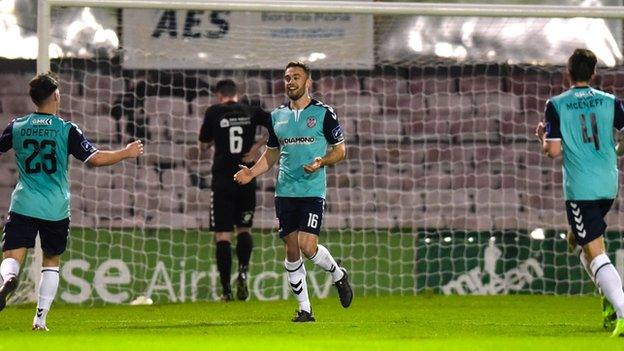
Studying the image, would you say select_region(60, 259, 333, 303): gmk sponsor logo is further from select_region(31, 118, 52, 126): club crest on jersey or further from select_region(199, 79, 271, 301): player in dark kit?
select_region(31, 118, 52, 126): club crest on jersey

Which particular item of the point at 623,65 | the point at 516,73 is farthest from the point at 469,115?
the point at 623,65

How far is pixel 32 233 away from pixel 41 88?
36.1 inches

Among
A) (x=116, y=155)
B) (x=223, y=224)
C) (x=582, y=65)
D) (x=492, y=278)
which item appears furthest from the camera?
(x=492, y=278)

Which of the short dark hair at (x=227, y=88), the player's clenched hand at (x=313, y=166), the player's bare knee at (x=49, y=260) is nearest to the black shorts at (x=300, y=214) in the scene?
the player's clenched hand at (x=313, y=166)

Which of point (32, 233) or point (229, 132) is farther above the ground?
point (229, 132)

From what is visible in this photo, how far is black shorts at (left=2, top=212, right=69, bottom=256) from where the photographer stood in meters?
8.45

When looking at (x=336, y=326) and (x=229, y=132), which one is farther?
(x=229, y=132)

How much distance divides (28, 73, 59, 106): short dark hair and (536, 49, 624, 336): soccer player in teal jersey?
10.1ft

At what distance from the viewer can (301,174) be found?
9.20 meters

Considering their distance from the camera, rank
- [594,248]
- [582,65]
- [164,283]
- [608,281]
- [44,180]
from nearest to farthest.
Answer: [608,281]
[594,248]
[582,65]
[44,180]
[164,283]

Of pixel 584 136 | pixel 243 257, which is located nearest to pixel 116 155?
pixel 584 136

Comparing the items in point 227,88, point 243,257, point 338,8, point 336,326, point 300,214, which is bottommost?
point 336,326

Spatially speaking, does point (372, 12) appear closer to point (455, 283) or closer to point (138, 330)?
point (455, 283)

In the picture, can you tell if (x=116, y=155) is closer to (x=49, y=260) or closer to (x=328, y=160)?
(x=49, y=260)
